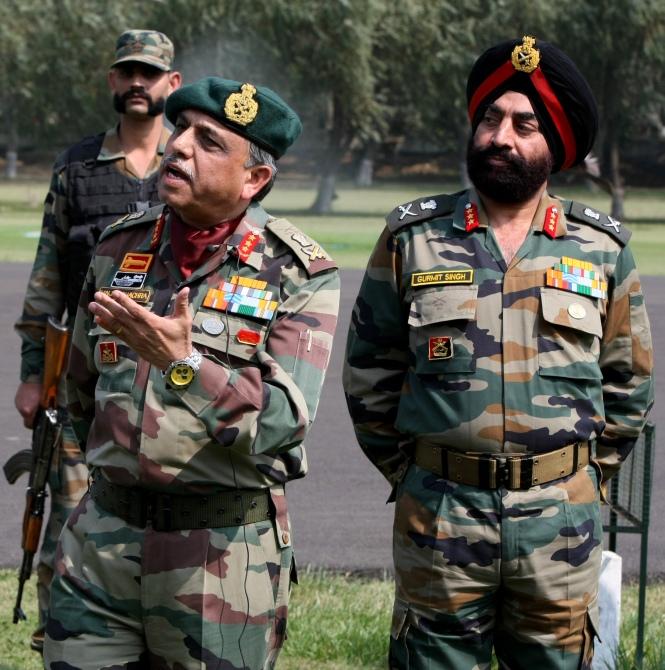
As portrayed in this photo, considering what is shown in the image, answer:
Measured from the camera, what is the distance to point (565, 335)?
406 cm

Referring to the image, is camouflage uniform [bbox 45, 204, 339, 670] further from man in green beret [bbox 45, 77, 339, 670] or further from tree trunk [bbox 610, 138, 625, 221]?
tree trunk [bbox 610, 138, 625, 221]

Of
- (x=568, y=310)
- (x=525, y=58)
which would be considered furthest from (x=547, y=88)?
(x=568, y=310)

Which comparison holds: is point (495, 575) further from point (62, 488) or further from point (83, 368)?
point (62, 488)

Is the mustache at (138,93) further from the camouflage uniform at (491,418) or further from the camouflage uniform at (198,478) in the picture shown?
the camouflage uniform at (198,478)

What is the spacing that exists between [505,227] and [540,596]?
1.04 m

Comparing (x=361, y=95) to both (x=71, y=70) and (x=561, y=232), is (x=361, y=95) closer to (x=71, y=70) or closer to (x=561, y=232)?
(x=71, y=70)

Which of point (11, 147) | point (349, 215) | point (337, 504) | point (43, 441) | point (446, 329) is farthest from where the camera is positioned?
point (11, 147)

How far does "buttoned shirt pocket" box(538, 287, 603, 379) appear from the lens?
402 centimetres

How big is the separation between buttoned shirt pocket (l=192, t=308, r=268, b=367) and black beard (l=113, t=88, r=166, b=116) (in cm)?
241

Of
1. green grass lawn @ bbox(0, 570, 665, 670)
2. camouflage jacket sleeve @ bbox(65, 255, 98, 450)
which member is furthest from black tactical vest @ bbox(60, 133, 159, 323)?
camouflage jacket sleeve @ bbox(65, 255, 98, 450)

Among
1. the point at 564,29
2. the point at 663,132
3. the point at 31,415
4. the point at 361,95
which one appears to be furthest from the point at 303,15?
the point at 31,415

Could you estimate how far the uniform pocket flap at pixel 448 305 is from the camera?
13.3ft

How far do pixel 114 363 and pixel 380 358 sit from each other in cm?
104

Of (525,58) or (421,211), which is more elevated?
(525,58)
